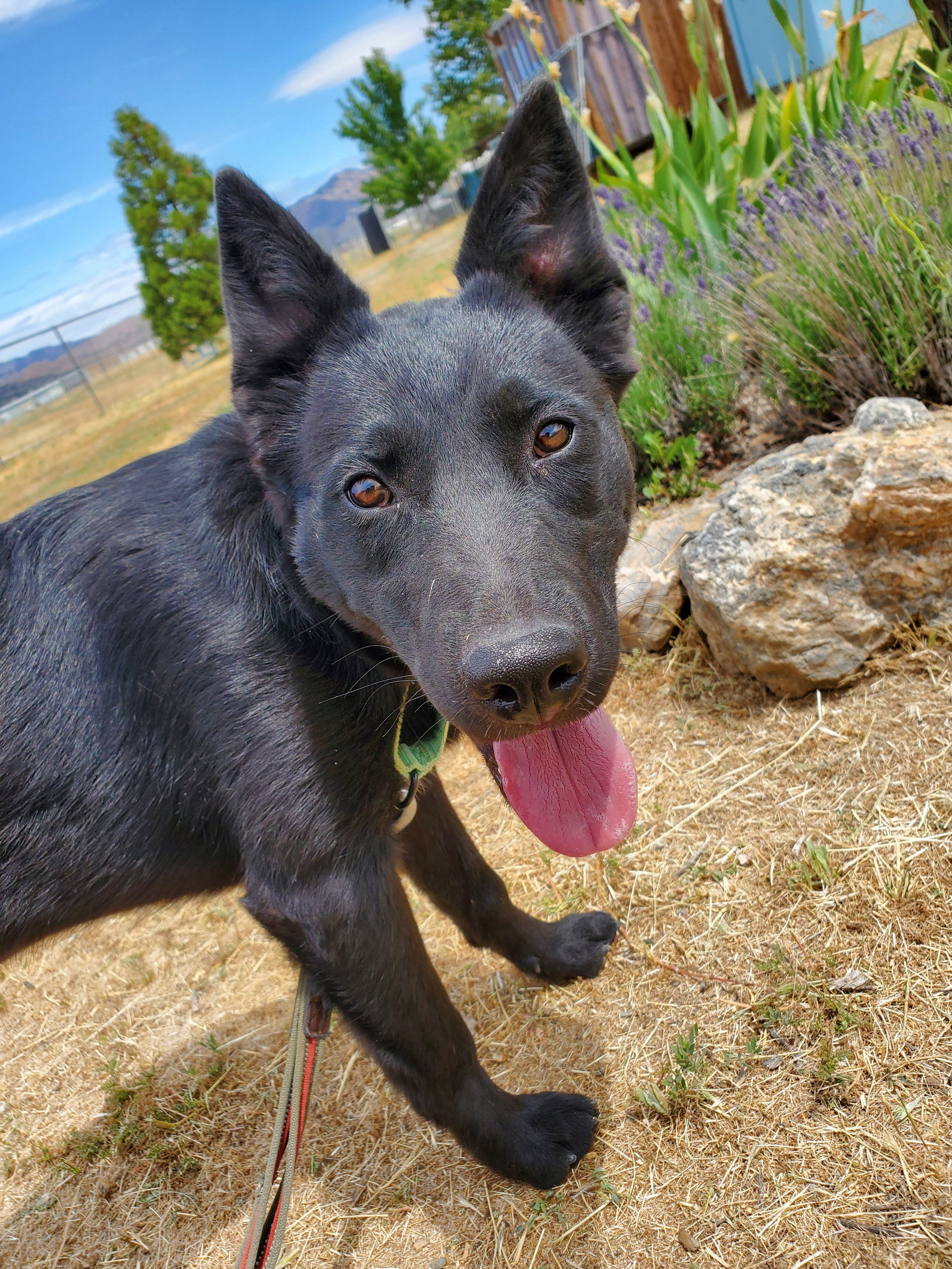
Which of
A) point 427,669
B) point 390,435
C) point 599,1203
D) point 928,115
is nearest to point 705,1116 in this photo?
point 599,1203

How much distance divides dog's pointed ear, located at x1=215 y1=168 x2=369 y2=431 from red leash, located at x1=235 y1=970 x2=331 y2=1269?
56.4 inches

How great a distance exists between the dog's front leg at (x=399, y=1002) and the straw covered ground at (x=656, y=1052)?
0.14m

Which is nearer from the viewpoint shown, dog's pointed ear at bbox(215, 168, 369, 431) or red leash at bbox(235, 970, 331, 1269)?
red leash at bbox(235, 970, 331, 1269)

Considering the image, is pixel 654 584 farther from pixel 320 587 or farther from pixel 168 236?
pixel 168 236

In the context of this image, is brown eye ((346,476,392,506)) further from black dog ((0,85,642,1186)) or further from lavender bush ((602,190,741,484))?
lavender bush ((602,190,741,484))

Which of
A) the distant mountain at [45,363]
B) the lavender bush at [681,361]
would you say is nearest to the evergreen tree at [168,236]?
the distant mountain at [45,363]

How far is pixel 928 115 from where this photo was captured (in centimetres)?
404

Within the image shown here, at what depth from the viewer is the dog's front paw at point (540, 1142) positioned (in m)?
2.17

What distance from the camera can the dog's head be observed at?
5.23 ft

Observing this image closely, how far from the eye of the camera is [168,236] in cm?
3200

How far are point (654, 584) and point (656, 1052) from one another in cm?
205

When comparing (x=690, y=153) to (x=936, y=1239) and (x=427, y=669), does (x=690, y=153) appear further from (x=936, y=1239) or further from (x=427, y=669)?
(x=936, y=1239)

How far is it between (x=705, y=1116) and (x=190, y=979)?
2.29m

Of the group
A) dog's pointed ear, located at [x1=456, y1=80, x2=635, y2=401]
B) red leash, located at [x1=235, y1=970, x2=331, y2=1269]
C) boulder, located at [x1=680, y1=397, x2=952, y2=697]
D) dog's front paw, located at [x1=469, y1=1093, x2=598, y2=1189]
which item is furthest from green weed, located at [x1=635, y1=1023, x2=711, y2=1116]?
dog's pointed ear, located at [x1=456, y1=80, x2=635, y2=401]
